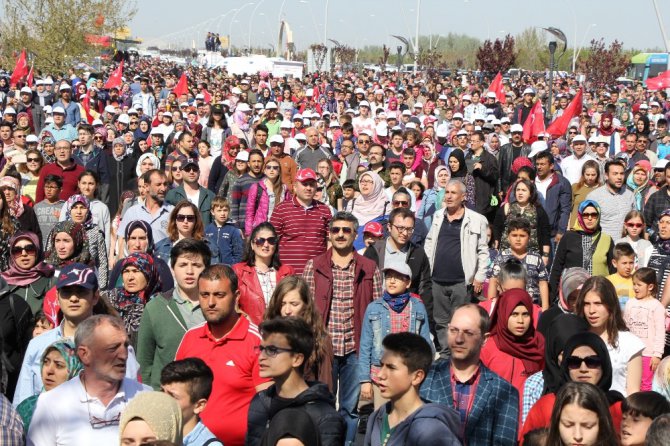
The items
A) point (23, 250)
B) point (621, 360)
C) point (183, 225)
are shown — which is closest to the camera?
point (621, 360)

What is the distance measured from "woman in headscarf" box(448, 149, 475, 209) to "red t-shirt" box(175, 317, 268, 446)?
7.53 metres

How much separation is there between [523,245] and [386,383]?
4.88 metres

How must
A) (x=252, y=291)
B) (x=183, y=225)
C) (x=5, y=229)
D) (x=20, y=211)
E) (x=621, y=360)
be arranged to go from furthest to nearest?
1. (x=20, y=211)
2. (x=5, y=229)
3. (x=183, y=225)
4. (x=252, y=291)
5. (x=621, y=360)

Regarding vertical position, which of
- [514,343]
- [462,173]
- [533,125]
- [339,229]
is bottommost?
[514,343]

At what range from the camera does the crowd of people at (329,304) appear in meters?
5.35

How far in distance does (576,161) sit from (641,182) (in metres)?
1.68

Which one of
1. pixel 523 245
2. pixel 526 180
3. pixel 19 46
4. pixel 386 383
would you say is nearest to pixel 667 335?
pixel 523 245

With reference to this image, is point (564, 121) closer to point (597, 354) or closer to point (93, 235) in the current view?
point (93, 235)

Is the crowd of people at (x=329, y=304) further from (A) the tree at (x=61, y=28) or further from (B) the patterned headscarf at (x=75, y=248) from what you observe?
(A) the tree at (x=61, y=28)

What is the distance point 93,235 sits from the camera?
10.3 m

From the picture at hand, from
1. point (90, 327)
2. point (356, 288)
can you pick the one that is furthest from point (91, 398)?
point (356, 288)

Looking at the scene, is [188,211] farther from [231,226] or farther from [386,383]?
[386,383]

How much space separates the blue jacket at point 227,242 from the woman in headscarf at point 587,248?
285cm

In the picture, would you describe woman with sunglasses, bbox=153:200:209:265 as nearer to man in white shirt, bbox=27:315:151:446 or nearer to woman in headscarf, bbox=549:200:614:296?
woman in headscarf, bbox=549:200:614:296
